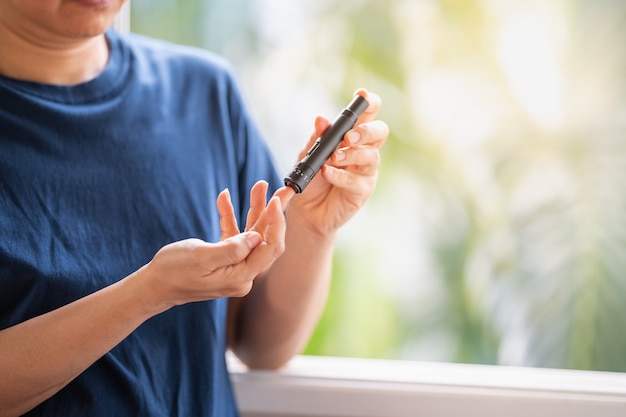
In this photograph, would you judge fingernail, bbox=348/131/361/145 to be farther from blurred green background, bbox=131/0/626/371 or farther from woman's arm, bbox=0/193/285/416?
blurred green background, bbox=131/0/626/371

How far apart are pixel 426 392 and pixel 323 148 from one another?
0.51 meters

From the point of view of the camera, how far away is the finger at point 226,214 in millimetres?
815

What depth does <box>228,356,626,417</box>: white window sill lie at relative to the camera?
3.73 ft

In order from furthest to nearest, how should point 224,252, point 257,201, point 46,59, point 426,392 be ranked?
1. point 426,392
2. point 46,59
3. point 257,201
4. point 224,252

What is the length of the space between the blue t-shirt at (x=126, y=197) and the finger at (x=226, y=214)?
0.57 ft

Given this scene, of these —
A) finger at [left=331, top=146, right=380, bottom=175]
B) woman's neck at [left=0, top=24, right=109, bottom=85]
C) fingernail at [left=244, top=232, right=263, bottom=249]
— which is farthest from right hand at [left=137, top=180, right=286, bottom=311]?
woman's neck at [left=0, top=24, right=109, bottom=85]

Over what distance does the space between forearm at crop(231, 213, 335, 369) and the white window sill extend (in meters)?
0.06

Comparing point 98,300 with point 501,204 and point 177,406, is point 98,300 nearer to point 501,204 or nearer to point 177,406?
point 177,406

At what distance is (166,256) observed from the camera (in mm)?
765

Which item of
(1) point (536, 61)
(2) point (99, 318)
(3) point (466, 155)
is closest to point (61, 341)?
(2) point (99, 318)

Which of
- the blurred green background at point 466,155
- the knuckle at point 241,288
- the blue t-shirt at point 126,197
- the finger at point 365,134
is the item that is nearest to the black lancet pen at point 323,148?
the finger at point 365,134

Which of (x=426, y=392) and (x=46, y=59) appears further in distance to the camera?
(x=426, y=392)

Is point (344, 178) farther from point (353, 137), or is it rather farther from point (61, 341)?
point (61, 341)

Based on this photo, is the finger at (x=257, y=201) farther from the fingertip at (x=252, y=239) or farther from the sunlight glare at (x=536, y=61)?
the sunlight glare at (x=536, y=61)
